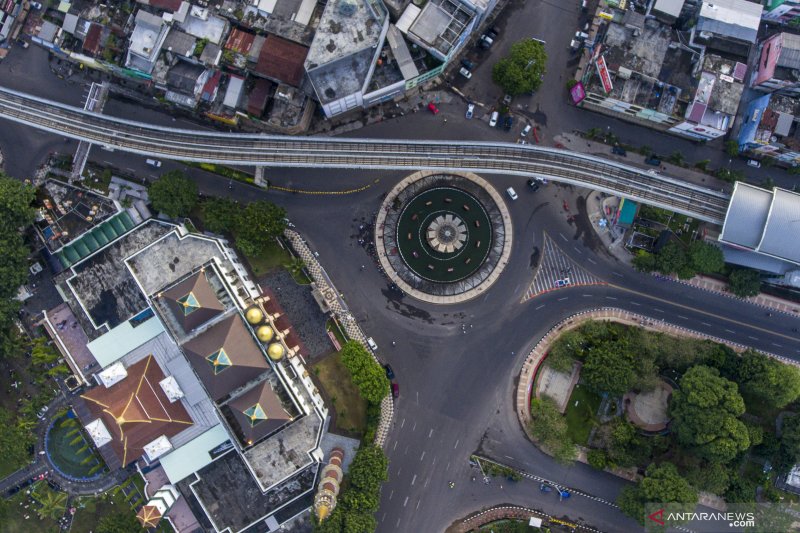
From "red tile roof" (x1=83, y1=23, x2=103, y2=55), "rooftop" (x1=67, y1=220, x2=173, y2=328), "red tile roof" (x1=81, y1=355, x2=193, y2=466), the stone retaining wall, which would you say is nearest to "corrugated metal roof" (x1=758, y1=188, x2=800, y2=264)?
the stone retaining wall

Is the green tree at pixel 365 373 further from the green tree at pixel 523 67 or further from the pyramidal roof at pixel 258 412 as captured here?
the green tree at pixel 523 67

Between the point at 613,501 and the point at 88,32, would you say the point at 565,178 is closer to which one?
the point at 613,501

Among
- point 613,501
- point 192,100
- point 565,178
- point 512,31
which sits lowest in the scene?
point 613,501

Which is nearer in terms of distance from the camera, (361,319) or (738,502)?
(738,502)

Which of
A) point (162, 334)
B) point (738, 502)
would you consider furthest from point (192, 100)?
point (738, 502)

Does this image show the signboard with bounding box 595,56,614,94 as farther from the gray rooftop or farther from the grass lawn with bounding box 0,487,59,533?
the grass lawn with bounding box 0,487,59,533

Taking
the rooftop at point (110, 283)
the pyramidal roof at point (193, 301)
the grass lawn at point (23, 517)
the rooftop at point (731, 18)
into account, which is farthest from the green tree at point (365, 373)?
the rooftop at point (731, 18)

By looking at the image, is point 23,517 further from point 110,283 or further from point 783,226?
point 783,226
